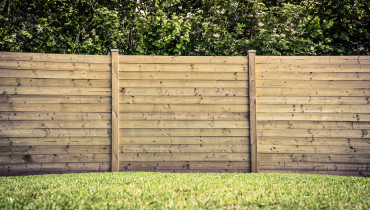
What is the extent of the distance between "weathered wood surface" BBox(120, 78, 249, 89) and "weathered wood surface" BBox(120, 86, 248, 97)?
5cm

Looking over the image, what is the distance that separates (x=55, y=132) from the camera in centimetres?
396

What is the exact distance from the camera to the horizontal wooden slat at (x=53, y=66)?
3967 millimetres

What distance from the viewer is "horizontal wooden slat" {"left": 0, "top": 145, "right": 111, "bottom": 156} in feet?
12.8

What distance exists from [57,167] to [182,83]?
8.16 feet

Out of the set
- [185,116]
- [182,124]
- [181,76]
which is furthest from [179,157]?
[181,76]

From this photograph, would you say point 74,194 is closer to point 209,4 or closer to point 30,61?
point 30,61

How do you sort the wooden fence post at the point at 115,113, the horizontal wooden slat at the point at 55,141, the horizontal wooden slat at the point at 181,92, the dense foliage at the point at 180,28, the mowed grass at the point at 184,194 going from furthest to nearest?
the dense foliage at the point at 180,28, the horizontal wooden slat at the point at 181,92, the wooden fence post at the point at 115,113, the horizontal wooden slat at the point at 55,141, the mowed grass at the point at 184,194

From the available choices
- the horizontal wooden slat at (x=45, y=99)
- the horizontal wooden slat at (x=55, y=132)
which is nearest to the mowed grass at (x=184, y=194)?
the horizontal wooden slat at (x=55, y=132)

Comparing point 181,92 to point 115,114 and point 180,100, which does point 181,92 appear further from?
point 115,114

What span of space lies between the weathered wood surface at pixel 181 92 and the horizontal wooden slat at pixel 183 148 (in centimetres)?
87

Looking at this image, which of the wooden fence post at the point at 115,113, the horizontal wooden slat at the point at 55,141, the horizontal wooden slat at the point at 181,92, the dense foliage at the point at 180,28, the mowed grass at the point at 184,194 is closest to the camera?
the mowed grass at the point at 184,194

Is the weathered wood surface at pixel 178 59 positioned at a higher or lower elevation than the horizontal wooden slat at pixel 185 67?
higher

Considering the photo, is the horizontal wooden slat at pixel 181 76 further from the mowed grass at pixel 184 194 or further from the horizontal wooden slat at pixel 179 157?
the mowed grass at pixel 184 194

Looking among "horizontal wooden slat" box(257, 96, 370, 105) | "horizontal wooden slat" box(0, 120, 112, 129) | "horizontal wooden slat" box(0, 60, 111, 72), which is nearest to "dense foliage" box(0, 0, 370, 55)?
"horizontal wooden slat" box(0, 60, 111, 72)
